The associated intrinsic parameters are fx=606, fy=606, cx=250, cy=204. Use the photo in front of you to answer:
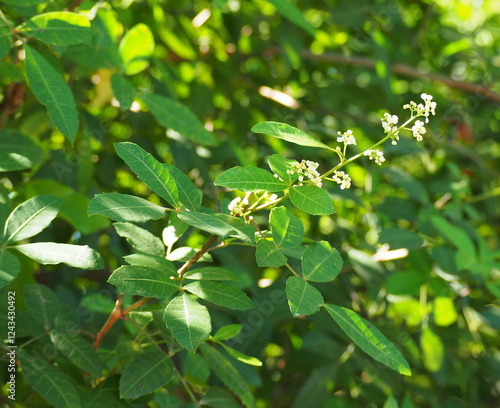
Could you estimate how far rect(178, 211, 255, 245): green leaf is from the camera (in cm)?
70

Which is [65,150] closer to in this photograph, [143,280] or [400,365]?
[143,280]

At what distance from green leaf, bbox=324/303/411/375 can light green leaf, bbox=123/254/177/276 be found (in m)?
0.21

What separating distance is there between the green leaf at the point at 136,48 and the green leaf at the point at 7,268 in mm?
563

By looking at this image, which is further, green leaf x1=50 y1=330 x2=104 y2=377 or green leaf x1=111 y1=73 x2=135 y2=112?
green leaf x1=111 y1=73 x2=135 y2=112

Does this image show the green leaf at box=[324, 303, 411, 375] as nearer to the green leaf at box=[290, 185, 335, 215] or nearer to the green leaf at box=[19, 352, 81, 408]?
the green leaf at box=[290, 185, 335, 215]

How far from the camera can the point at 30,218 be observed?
0.85 m

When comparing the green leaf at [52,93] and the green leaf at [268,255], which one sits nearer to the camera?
the green leaf at [268,255]

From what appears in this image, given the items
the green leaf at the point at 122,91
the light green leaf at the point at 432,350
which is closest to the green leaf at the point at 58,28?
the green leaf at the point at 122,91

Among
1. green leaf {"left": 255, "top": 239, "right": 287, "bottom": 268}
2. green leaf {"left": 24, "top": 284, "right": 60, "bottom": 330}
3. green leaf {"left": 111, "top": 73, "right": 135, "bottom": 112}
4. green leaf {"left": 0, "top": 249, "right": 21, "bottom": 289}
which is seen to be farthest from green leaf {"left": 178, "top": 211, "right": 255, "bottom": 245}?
green leaf {"left": 111, "top": 73, "right": 135, "bottom": 112}

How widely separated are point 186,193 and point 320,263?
205 mm

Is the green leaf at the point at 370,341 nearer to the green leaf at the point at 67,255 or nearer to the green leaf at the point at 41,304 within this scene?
the green leaf at the point at 67,255

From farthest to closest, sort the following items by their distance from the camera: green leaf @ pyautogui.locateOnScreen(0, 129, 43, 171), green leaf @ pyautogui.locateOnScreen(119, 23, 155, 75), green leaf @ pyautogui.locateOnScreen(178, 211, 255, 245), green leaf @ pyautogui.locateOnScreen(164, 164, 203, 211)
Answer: green leaf @ pyautogui.locateOnScreen(119, 23, 155, 75) < green leaf @ pyautogui.locateOnScreen(0, 129, 43, 171) < green leaf @ pyautogui.locateOnScreen(164, 164, 203, 211) < green leaf @ pyautogui.locateOnScreen(178, 211, 255, 245)

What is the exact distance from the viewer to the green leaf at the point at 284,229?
Result: 30.5 inches

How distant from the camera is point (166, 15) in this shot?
1.79 metres
